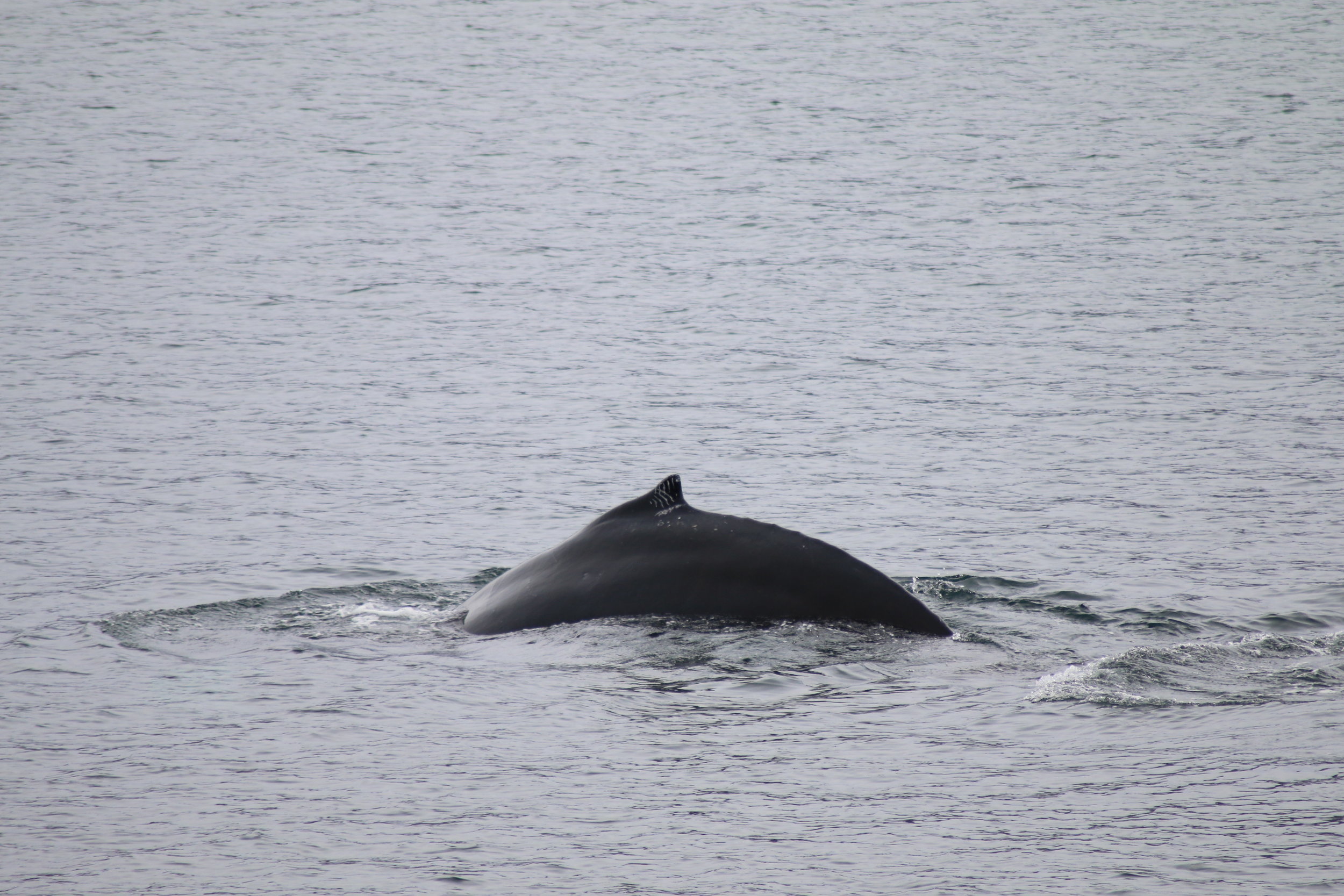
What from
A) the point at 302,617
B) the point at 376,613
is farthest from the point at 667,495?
the point at 302,617

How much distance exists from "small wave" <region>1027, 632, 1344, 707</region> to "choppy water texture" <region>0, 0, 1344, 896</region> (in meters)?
0.03

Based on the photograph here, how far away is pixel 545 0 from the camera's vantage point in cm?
5962

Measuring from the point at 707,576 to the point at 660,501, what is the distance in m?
0.47

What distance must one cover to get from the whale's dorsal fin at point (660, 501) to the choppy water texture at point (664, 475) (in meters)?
0.61

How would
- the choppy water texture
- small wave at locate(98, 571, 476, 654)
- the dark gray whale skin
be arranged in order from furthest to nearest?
small wave at locate(98, 571, 476, 654), the dark gray whale skin, the choppy water texture

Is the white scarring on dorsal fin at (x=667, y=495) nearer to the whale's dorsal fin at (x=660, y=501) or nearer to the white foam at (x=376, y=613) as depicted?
the whale's dorsal fin at (x=660, y=501)

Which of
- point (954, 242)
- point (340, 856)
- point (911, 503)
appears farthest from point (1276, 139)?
point (340, 856)

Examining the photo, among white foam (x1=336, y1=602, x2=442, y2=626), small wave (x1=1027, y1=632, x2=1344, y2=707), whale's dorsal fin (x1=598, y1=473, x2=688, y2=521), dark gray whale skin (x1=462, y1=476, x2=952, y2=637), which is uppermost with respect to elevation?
whale's dorsal fin (x1=598, y1=473, x2=688, y2=521)

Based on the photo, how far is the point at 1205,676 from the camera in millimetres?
8312

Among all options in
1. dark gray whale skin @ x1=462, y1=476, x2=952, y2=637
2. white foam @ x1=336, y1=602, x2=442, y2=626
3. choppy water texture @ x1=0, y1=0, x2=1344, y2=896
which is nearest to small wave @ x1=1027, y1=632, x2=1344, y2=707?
choppy water texture @ x1=0, y1=0, x2=1344, y2=896

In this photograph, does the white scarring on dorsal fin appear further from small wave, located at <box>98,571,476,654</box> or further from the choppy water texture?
small wave, located at <box>98,571,476,654</box>

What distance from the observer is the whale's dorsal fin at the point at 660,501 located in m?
8.59

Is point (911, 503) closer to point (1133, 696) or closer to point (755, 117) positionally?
point (1133, 696)

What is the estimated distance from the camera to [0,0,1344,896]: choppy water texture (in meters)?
6.71
